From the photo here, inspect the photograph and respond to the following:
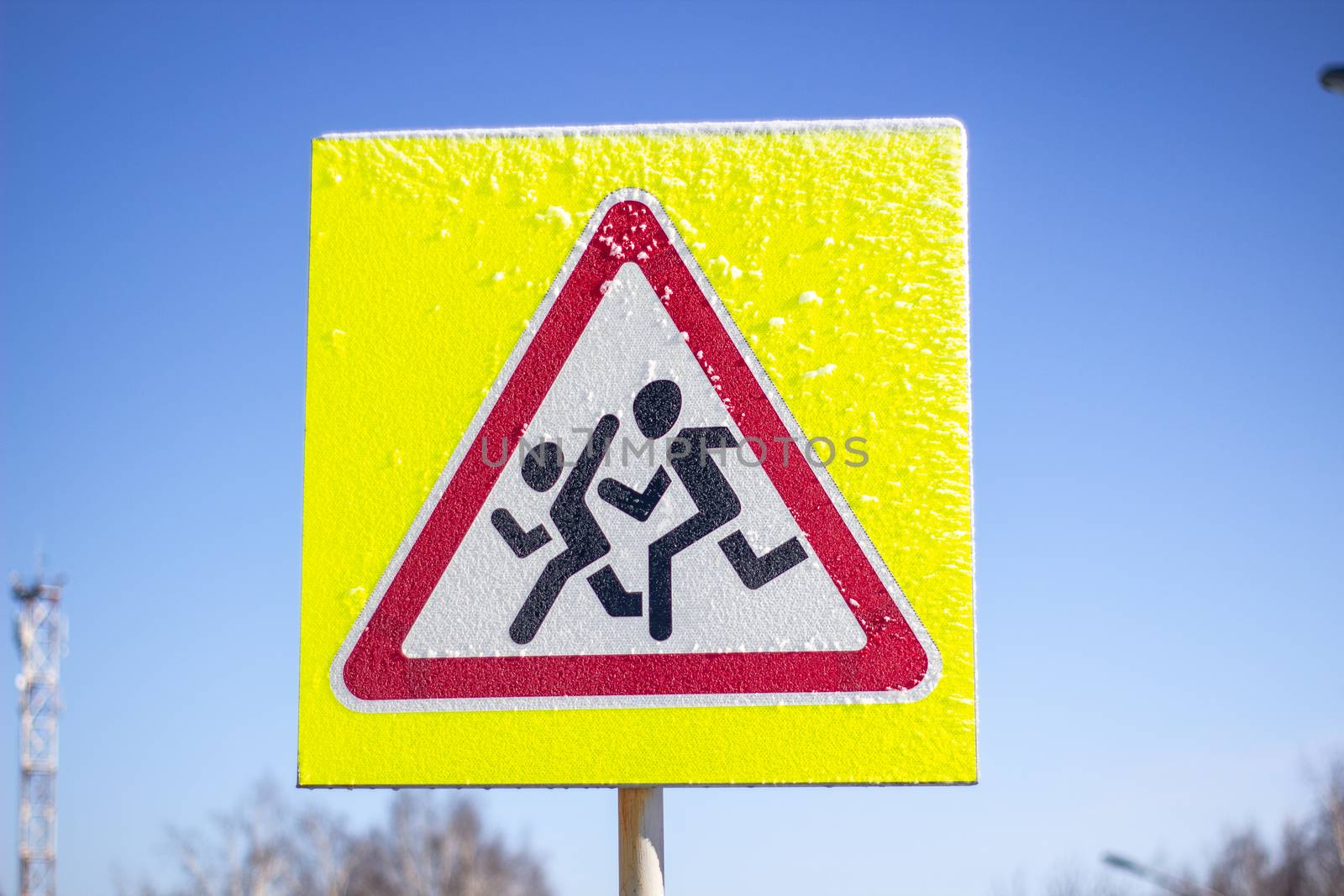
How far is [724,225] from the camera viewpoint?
212 cm

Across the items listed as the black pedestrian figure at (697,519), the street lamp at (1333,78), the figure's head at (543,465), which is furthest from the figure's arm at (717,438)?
the street lamp at (1333,78)

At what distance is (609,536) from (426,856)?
35933 mm

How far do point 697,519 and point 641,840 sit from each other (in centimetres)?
46

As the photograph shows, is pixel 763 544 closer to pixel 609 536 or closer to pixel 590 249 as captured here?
pixel 609 536

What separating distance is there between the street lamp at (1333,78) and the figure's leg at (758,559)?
2420 millimetres

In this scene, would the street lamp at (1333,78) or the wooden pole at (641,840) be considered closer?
the wooden pole at (641,840)

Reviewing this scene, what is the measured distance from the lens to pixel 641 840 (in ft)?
Result: 6.59

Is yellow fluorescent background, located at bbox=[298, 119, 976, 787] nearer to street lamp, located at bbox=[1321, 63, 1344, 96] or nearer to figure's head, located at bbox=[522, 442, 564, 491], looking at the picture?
figure's head, located at bbox=[522, 442, 564, 491]

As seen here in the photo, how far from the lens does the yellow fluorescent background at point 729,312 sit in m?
2.01

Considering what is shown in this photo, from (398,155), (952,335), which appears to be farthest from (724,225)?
(398,155)

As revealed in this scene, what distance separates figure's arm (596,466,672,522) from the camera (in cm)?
204

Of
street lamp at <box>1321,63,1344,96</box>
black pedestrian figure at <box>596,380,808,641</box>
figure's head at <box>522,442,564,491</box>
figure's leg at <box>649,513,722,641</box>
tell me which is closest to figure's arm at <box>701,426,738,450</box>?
black pedestrian figure at <box>596,380,808,641</box>

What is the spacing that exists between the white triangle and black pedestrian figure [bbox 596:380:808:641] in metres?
0.01

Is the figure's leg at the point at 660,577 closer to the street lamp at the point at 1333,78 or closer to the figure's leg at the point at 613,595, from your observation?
the figure's leg at the point at 613,595
